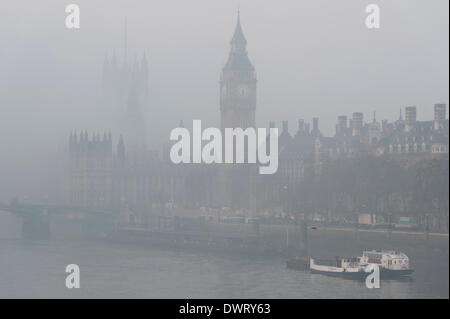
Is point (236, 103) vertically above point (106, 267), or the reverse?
point (236, 103)

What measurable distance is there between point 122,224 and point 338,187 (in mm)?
42703

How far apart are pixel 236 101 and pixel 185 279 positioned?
87.3 m

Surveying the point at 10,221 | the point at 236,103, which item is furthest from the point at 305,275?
the point at 10,221

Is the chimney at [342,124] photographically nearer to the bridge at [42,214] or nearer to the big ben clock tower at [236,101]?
the big ben clock tower at [236,101]

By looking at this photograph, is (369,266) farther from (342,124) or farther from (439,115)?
(342,124)

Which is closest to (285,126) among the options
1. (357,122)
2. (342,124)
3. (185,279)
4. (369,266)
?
(342,124)

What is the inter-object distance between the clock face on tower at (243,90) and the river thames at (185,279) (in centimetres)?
6748

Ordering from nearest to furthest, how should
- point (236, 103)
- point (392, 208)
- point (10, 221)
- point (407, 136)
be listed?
point (392, 208)
point (407, 136)
point (236, 103)
point (10, 221)

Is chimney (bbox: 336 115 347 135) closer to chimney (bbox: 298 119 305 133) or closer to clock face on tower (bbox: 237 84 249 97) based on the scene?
chimney (bbox: 298 119 305 133)

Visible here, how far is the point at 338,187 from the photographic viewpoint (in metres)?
89.2

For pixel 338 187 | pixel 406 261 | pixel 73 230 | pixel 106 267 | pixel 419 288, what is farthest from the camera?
pixel 73 230

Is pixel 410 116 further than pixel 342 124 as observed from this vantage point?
No

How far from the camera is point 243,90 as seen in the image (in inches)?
5930
